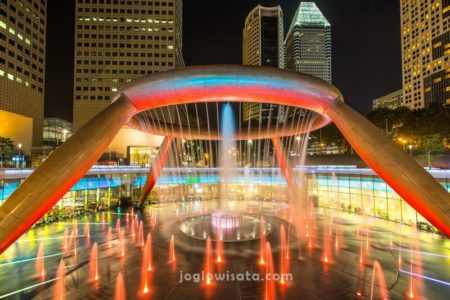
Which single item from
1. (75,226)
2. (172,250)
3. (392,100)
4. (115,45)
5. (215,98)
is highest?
(392,100)

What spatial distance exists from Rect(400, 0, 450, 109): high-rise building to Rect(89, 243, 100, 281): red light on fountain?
5028 inches

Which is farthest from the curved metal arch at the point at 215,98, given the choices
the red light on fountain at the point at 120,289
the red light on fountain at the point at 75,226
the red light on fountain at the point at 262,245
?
the red light on fountain at the point at 75,226

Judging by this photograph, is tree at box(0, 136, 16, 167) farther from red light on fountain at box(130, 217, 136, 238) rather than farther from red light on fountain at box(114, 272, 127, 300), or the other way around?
red light on fountain at box(114, 272, 127, 300)

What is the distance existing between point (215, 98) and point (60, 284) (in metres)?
9.61

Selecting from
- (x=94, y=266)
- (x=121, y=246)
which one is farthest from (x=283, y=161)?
(x=94, y=266)

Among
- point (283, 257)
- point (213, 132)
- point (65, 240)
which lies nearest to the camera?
point (283, 257)

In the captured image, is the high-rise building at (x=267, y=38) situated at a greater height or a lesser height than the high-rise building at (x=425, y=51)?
greater

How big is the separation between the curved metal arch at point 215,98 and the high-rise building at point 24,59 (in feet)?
204

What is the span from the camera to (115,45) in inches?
3066

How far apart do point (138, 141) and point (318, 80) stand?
207 ft

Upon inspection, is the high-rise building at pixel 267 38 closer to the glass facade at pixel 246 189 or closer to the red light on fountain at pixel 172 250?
the glass facade at pixel 246 189

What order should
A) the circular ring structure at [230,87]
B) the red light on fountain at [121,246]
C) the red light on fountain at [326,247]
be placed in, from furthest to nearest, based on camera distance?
1. the red light on fountain at [121,246]
2. the red light on fountain at [326,247]
3. the circular ring structure at [230,87]

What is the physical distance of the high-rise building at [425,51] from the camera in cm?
10450

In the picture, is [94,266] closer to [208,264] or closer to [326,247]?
[208,264]
